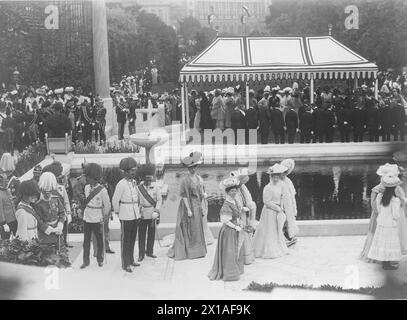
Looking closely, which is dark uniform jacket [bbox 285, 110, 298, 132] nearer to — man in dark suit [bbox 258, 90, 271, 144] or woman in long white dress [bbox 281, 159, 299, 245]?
man in dark suit [bbox 258, 90, 271, 144]

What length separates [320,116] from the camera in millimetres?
15109

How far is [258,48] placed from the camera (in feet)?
52.4

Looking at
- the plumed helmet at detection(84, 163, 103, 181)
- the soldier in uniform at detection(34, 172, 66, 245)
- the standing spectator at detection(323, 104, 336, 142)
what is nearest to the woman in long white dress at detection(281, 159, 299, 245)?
the plumed helmet at detection(84, 163, 103, 181)

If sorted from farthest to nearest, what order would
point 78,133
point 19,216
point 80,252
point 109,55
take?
point 109,55
point 78,133
point 80,252
point 19,216

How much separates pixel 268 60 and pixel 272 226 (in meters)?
7.68

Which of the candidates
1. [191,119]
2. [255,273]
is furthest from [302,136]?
[255,273]

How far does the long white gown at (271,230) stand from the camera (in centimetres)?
897

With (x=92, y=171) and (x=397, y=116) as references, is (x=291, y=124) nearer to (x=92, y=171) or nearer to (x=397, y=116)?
(x=397, y=116)

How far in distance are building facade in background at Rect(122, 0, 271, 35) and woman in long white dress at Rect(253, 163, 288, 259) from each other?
12.2 feet

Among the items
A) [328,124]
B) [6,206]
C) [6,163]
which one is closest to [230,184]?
[6,206]

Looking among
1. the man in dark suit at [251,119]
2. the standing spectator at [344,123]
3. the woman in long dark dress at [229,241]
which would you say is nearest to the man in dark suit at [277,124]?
the man in dark suit at [251,119]

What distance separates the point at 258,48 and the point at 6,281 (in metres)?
9.22

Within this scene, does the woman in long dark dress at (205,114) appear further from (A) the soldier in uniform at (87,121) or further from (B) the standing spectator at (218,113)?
(A) the soldier in uniform at (87,121)

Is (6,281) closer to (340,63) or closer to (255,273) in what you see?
(255,273)
